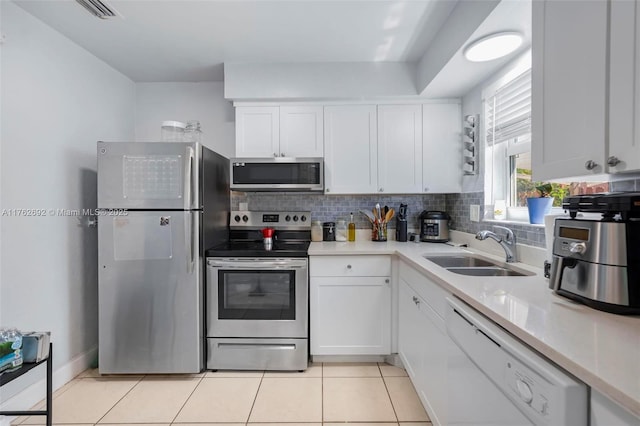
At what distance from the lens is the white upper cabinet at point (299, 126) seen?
2531 mm

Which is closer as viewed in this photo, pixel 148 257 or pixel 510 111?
pixel 510 111

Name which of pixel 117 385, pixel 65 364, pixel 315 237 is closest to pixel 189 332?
pixel 117 385

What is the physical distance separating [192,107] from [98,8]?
1277 mm

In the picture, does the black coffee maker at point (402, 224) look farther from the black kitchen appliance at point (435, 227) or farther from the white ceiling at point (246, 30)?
the white ceiling at point (246, 30)

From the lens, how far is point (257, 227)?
279 cm

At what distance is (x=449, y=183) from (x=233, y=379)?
7.35 ft

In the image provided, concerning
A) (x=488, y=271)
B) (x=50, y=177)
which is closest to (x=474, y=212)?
(x=488, y=271)

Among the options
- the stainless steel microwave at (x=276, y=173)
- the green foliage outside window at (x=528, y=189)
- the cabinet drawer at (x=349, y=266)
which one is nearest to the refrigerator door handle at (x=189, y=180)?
the stainless steel microwave at (x=276, y=173)

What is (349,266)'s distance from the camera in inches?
87.5

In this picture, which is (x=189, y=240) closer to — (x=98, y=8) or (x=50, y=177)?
(x=50, y=177)

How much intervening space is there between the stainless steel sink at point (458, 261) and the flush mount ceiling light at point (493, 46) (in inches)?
48.0

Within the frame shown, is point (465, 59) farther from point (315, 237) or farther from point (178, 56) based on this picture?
point (178, 56)

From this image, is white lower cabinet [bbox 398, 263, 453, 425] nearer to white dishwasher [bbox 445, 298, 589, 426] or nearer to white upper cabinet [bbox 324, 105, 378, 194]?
white dishwasher [bbox 445, 298, 589, 426]

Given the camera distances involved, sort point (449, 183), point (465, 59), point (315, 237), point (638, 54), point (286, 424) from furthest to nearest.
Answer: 1. point (315, 237)
2. point (449, 183)
3. point (465, 59)
4. point (286, 424)
5. point (638, 54)
